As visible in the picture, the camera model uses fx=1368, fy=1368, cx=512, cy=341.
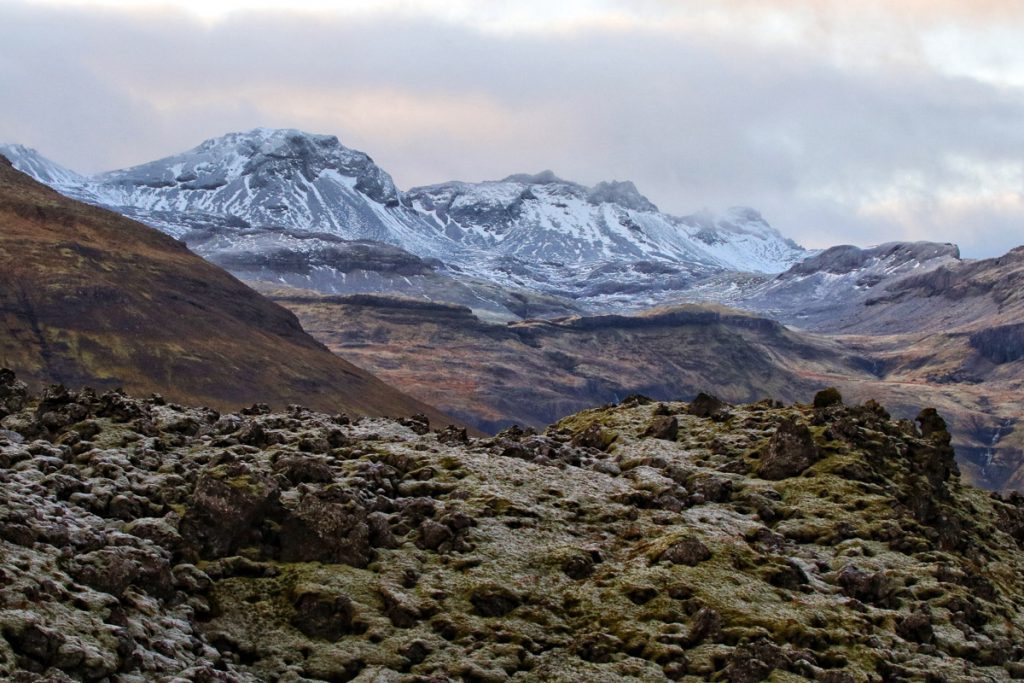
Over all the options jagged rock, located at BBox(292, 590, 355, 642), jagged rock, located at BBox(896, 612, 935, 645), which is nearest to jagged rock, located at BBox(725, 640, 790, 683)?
jagged rock, located at BBox(896, 612, 935, 645)

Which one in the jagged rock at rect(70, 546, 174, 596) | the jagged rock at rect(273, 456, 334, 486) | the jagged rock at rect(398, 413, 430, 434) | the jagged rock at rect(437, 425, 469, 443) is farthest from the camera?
the jagged rock at rect(398, 413, 430, 434)

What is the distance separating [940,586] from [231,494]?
70.0 ft

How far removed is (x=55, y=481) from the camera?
119ft

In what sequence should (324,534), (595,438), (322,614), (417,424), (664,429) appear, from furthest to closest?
(595,438) < (664,429) < (417,424) < (324,534) < (322,614)

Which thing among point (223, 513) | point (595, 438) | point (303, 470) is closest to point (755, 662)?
point (223, 513)

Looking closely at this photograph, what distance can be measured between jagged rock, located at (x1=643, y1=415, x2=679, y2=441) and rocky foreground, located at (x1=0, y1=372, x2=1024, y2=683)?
111 inches

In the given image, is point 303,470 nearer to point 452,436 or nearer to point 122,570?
point 122,570

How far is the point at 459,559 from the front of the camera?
38.9m

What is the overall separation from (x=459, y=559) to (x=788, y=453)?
1652 centimetres

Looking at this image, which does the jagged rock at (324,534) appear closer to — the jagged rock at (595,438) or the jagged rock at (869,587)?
the jagged rock at (869,587)

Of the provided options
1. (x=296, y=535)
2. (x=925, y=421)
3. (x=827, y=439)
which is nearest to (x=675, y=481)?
(x=827, y=439)

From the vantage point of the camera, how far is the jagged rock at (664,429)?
5450cm

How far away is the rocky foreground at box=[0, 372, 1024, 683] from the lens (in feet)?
107

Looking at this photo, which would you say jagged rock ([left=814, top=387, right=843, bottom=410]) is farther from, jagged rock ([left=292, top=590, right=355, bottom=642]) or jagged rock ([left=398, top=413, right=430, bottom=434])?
jagged rock ([left=292, top=590, right=355, bottom=642])
